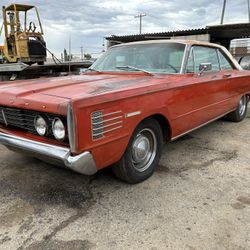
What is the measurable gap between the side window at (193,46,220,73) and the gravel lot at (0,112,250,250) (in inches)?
57.0

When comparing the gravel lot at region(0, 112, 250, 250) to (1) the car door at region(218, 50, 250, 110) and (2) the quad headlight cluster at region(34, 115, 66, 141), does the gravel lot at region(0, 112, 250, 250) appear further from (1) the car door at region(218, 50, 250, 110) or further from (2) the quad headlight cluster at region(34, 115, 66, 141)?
(1) the car door at region(218, 50, 250, 110)

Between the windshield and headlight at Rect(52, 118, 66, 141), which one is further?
the windshield

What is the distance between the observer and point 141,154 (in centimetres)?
351

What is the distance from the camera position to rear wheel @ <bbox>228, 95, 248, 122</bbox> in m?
6.33

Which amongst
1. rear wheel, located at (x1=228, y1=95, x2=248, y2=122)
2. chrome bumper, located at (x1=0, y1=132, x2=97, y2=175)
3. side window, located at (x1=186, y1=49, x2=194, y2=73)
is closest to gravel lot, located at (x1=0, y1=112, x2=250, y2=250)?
chrome bumper, located at (x1=0, y1=132, x2=97, y2=175)

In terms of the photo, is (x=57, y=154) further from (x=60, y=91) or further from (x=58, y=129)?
(x=60, y=91)

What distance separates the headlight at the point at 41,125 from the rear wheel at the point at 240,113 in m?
4.59

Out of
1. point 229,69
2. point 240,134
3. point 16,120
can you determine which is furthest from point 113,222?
point 229,69

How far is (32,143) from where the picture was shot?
2.89m

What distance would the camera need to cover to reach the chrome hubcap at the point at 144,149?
3408mm

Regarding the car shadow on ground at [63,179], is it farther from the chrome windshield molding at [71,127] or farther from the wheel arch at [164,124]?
the chrome windshield molding at [71,127]

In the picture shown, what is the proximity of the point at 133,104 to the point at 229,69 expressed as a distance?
3.35 m

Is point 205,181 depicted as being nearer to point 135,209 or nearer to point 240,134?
point 135,209

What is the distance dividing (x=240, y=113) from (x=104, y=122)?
15.3 feet
